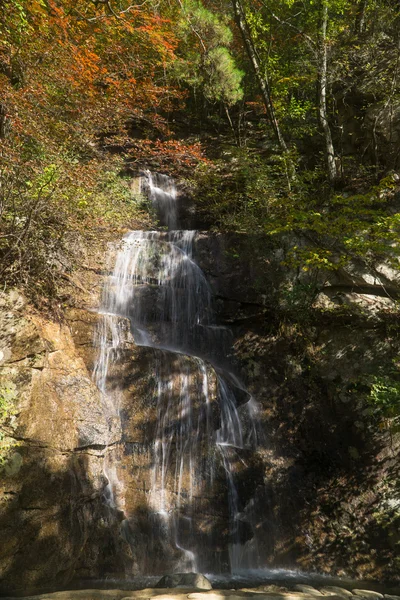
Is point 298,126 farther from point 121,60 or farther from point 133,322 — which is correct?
point 133,322

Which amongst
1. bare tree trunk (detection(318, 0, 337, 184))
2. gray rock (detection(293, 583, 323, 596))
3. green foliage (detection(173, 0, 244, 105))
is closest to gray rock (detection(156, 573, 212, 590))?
gray rock (detection(293, 583, 323, 596))

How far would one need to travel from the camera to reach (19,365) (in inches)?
195

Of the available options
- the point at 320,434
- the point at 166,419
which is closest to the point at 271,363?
the point at 320,434

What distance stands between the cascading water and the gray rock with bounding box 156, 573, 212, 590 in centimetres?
81

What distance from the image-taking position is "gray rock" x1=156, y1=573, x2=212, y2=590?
4352 mm

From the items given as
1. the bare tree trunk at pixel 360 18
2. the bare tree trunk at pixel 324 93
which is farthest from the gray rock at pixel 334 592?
the bare tree trunk at pixel 360 18

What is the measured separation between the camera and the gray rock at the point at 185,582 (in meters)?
4.35

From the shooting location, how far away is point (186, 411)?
20.5ft

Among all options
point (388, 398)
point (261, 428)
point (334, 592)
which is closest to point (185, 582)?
point (334, 592)

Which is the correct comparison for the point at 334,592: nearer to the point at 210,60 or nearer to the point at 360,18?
the point at 360,18

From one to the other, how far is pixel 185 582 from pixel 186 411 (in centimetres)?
235

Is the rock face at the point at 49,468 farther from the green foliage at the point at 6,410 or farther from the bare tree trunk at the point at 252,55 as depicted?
the bare tree trunk at the point at 252,55

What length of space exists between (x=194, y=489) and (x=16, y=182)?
18.0ft

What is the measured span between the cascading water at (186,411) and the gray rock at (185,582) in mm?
807
